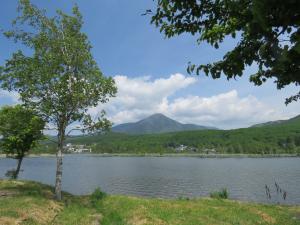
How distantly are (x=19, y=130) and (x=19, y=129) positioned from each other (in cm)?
173

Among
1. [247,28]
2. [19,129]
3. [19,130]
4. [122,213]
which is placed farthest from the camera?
[19,130]

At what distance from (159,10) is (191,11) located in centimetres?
88

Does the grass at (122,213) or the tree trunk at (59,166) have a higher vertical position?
the tree trunk at (59,166)

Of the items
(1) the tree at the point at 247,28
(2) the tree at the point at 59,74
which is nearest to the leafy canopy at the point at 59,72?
(2) the tree at the point at 59,74

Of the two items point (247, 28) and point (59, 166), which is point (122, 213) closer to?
point (59, 166)

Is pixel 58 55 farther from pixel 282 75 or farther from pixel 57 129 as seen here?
pixel 282 75

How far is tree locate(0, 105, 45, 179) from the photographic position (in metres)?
27.2

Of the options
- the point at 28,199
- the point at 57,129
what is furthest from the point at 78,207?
the point at 57,129

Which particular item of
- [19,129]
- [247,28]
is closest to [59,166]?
[19,129]

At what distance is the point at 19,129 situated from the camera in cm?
3159

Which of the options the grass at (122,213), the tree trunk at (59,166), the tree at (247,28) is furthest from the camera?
the tree trunk at (59,166)

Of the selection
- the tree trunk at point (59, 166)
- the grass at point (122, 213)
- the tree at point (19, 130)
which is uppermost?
the tree at point (19, 130)

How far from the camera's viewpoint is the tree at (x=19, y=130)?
27197 millimetres

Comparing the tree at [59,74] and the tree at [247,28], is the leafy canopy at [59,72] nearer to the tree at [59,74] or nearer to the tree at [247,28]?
the tree at [59,74]
